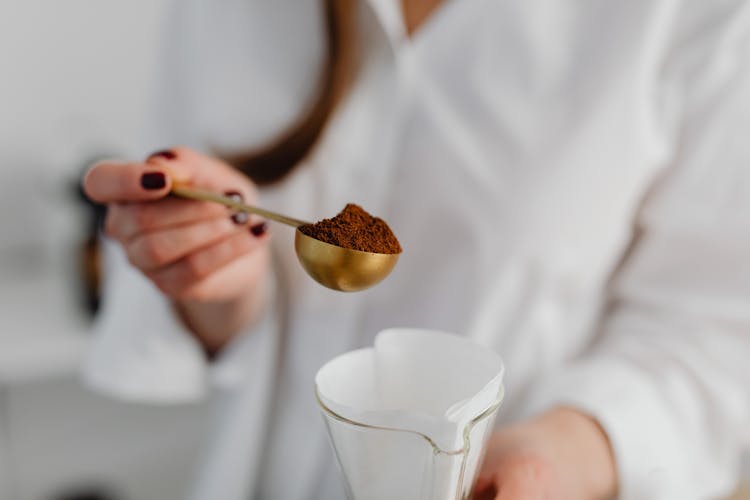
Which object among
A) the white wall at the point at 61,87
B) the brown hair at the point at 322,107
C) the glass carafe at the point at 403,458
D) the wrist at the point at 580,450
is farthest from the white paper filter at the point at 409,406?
the white wall at the point at 61,87

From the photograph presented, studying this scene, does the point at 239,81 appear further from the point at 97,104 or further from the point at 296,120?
the point at 97,104

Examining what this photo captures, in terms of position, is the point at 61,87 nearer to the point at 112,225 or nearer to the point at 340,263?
the point at 112,225

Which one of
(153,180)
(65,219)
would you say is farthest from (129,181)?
(65,219)

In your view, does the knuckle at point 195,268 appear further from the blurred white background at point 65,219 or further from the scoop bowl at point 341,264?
the blurred white background at point 65,219

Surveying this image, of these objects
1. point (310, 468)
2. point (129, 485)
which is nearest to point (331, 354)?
point (310, 468)

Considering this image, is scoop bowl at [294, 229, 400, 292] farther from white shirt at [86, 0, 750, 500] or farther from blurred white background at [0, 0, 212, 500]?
blurred white background at [0, 0, 212, 500]

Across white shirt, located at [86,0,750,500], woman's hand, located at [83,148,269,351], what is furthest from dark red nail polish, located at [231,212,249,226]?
white shirt, located at [86,0,750,500]

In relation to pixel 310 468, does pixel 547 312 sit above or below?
above
